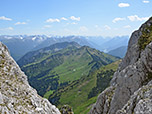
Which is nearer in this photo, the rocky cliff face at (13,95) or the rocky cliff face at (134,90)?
the rocky cliff face at (134,90)

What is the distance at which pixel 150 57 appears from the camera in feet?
100

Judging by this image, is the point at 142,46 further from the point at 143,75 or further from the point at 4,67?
the point at 4,67

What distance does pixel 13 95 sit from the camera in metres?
26.3

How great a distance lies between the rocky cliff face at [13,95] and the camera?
2331 cm

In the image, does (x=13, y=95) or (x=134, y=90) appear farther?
(x=134, y=90)

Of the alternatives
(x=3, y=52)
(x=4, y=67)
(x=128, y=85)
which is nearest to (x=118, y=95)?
(x=128, y=85)

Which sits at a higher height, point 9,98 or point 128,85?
point 9,98

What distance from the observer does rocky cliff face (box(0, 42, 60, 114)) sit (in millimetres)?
23308

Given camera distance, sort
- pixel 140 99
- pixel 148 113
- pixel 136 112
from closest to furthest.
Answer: pixel 148 113
pixel 136 112
pixel 140 99

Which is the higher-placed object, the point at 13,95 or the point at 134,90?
the point at 13,95

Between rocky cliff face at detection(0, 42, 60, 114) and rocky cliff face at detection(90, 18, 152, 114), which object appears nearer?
rocky cliff face at detection(90, 18, 152, 114)

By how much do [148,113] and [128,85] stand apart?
44.7ft

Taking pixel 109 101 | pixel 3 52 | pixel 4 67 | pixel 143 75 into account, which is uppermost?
pixel 3 52

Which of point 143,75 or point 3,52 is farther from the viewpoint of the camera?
point 3,52
